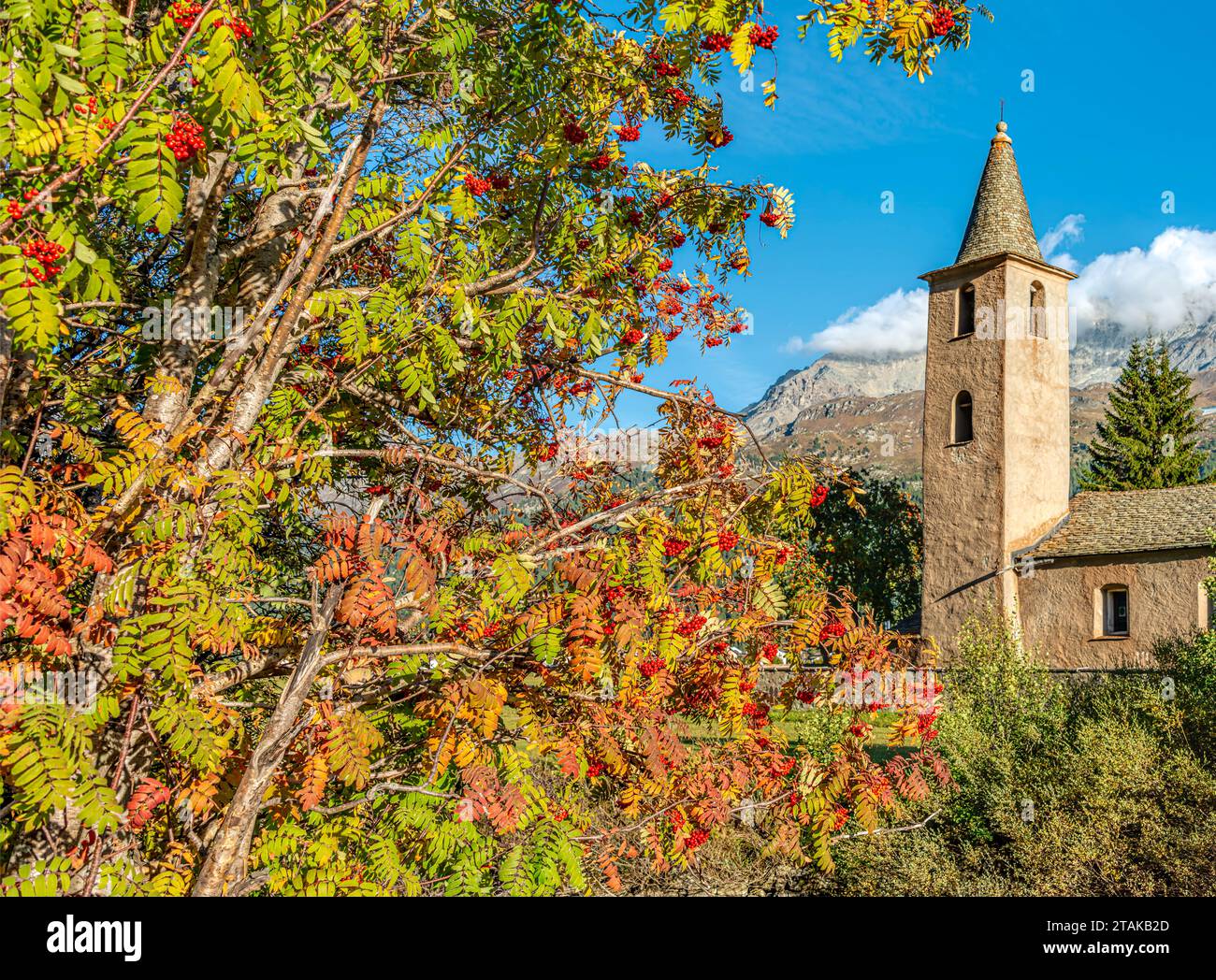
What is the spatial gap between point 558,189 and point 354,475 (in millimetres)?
2385

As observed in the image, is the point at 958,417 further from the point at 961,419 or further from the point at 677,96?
the point at 677,96

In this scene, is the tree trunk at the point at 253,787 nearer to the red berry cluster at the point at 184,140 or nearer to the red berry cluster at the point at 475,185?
the red berry cluster at the point at 184,140

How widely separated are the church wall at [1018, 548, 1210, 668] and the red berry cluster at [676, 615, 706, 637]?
71.1 ft

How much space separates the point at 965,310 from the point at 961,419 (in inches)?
139

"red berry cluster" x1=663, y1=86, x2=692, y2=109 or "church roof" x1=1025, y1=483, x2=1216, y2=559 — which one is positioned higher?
"red berry cluster" x1=663, y1=86, x2=692, y2=109

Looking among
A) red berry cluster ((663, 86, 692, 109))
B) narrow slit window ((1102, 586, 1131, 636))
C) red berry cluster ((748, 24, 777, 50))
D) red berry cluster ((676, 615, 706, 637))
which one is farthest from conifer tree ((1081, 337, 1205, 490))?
red berry cluster ((748, 24, 777, 50))

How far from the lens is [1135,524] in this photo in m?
26.5

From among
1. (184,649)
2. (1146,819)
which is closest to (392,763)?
(184,649)

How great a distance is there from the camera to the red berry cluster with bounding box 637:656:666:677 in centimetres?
476

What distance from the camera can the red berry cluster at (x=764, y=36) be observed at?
4.42m

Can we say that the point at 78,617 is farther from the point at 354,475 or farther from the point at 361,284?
the point at 361,284

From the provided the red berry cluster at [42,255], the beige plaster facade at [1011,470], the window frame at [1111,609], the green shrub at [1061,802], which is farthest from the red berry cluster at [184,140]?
the window frame at [1111,609]

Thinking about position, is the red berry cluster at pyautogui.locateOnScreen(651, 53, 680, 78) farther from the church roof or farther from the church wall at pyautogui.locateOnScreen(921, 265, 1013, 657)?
the church wall at pyautogui.locateOnScreen(921, 265, 1013, 657)

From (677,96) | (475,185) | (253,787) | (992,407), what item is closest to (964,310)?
(992,407)
